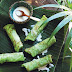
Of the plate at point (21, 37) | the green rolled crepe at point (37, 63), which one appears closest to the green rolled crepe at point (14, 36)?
the plate at point (21, 37)

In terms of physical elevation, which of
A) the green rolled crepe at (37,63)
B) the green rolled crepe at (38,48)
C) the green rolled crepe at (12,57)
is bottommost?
the green rolled crepe at (37,63)

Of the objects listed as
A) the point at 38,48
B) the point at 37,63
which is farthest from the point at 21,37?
the point at 37,63

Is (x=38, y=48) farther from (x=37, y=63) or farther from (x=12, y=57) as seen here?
(x=12, y=57)

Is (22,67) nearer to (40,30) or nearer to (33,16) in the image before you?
(40,30)

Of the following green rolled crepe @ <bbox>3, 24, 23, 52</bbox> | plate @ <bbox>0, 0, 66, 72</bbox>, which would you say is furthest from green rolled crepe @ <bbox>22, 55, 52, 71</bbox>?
green rolled crepe @ <bbox>3, 24, 23, 52</bbox>

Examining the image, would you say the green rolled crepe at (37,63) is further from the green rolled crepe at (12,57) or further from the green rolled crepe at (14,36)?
the green rolled crepe at (14,36)

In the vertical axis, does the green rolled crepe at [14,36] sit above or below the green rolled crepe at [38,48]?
above

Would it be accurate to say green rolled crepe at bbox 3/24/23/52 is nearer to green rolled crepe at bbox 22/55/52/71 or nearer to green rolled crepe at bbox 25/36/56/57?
green rolled crepe at bbox 25/36/56/57
